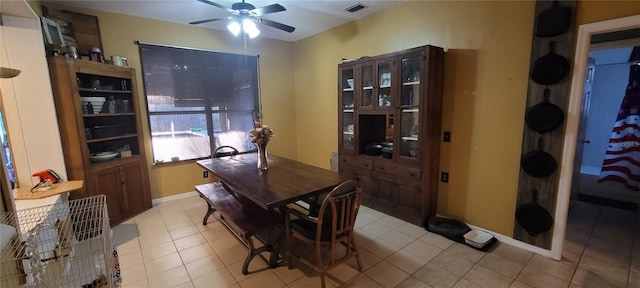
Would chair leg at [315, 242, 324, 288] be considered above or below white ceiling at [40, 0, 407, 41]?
below

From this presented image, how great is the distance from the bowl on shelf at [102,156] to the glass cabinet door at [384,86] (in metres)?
3.31

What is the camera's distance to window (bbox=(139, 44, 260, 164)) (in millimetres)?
3754

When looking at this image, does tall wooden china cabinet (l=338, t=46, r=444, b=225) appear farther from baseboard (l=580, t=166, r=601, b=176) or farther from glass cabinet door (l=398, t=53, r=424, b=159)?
baseboard (l=580, t=166, r=601, b=176)

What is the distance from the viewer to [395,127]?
315 cm

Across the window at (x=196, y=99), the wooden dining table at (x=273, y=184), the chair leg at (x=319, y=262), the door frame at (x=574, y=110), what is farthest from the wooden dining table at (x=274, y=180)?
the door frame at (x=574, y=110)

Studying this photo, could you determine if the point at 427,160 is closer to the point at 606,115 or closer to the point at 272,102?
the point at 272,102

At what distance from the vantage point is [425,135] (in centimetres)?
285

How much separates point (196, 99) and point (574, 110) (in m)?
4.43

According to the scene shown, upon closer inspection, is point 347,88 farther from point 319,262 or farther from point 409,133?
point 319,262

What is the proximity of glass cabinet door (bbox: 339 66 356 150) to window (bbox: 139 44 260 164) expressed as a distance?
1.73 m

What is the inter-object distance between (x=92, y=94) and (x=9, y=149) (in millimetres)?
1140

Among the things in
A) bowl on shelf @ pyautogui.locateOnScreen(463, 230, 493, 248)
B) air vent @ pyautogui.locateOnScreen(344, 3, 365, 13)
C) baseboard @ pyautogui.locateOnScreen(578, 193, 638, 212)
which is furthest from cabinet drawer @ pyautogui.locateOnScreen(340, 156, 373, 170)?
baseboard @ pyautogui.locateOnScreen(578, 193, 638, 212)

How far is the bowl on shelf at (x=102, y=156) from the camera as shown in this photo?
3082 mm

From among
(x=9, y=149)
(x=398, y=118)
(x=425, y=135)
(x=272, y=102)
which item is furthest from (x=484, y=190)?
(x=9, y=149)
